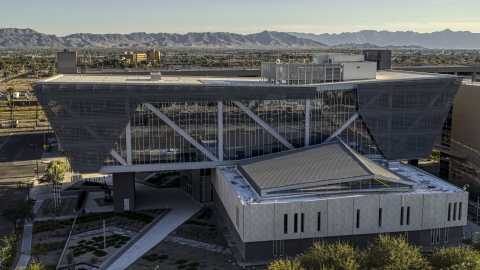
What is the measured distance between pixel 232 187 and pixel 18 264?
56.2 ft

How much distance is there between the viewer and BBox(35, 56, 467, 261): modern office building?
38.7m

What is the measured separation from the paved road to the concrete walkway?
41.5 feet

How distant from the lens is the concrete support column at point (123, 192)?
4938cm

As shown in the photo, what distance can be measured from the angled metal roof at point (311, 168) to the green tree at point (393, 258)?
8.40 metres

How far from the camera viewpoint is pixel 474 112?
55531mm

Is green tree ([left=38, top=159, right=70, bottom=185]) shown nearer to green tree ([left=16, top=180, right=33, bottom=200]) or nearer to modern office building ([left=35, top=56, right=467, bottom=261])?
green tree ([left=16, top=180, right=33, bottom=200])

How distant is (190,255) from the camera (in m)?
39.4

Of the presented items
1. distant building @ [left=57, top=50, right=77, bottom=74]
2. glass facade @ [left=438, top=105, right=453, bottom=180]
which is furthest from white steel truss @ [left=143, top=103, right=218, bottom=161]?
glass facade @ [left=438, top=105, right=453, bottom=180]

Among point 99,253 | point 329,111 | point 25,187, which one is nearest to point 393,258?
point 99,253

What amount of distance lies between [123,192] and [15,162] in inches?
1271

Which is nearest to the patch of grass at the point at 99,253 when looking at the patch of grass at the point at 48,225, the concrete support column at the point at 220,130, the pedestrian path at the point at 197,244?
the pedestrian path at the point at 197,244

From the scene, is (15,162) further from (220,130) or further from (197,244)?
(197,244)

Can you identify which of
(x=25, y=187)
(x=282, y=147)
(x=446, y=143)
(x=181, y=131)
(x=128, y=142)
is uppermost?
(x=181, y=131)

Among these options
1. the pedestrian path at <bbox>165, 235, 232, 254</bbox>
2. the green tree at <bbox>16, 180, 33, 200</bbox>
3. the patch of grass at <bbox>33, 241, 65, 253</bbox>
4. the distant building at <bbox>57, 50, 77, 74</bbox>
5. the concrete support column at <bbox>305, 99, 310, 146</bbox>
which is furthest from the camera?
the distant building at <bbox>57, 50, 77, 74</bbox>
